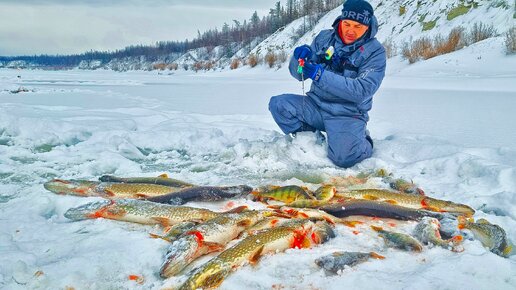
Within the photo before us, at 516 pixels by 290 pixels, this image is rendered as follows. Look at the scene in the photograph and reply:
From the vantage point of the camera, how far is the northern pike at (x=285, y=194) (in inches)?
129

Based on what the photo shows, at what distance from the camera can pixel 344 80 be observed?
4.15 metres

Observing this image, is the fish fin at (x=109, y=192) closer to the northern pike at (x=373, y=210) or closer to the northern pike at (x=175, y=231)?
the northern pike at (x=175, y=231)

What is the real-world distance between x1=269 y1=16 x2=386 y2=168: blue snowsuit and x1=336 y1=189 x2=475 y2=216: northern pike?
107 centimetres

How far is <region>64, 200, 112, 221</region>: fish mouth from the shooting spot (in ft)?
9.75

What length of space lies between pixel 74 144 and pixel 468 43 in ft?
46.5

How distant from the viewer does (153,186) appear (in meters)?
3.50

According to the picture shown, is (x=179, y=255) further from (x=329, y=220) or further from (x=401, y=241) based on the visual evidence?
(x=401, y=241)

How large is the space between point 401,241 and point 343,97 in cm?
209

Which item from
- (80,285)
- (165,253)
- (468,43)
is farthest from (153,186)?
(468,43)

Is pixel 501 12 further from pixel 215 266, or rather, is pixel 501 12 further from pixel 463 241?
pixel 215 266

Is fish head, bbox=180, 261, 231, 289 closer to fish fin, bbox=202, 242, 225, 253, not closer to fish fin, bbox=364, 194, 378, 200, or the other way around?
fish fin, bbox=202, 242, 225, 253

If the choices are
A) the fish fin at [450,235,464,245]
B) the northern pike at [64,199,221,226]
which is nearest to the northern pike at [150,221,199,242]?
the northern pike at [64,199,221,226]

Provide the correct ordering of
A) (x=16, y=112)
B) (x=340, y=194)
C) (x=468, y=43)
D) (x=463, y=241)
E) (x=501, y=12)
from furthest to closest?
(x=501, y=12) → (x=468, y=43) → (x=16, y=112) → (x=340, y=194) → (x=463, y=241)

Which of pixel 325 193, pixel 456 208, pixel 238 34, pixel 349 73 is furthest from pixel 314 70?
pixel 238 34
